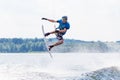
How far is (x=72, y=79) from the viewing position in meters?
27.4

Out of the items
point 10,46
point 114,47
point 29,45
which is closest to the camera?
point 114,47

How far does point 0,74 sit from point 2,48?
97.7 meters

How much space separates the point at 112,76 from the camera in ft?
99.8

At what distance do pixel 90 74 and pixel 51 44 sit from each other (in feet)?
9.56

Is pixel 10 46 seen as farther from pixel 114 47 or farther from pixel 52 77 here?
pixel 52 77

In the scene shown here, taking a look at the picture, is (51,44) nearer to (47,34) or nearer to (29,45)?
(47,34)

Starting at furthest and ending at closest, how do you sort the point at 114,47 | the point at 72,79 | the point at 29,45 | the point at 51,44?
the point at 29,45, the point at 114,47, the point at 51,44, the point at 72,79

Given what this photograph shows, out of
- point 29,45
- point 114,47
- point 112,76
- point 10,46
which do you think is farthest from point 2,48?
point 112,76

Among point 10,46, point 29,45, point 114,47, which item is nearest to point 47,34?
point 114,47

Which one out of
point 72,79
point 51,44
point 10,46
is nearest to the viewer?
point 72,79

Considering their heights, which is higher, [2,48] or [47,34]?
[47,34]

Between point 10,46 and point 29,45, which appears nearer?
point 29,45

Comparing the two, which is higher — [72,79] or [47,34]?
[47,34]

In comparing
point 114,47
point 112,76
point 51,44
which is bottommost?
point 114,47
